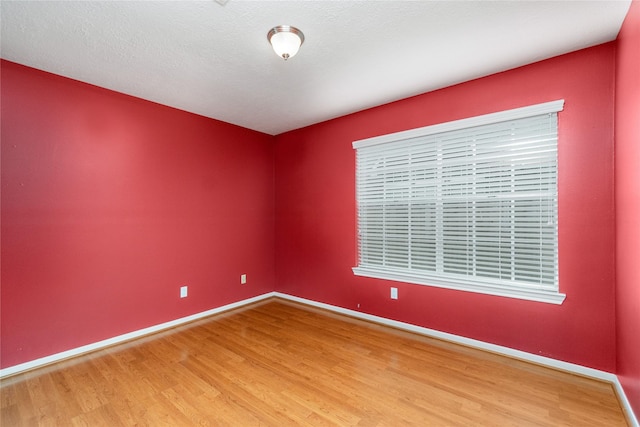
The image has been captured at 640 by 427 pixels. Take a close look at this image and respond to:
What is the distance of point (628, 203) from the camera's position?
1759 mm

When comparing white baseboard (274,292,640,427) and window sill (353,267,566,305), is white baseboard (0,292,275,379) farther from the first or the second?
window sill (353,267,566,305)

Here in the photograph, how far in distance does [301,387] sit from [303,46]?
2.50m

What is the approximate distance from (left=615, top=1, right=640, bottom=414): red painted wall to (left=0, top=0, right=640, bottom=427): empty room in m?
0.03

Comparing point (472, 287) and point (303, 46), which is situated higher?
point (303, 46)

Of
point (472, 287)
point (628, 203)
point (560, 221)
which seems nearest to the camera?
point (628, 203)

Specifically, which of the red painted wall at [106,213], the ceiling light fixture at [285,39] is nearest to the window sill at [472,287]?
the red painted wall at [106,213]

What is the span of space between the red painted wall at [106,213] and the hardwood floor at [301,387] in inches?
16.7

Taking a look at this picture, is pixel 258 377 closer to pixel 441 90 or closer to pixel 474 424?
pixel 474 424

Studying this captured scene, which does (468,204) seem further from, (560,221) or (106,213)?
(106,213)

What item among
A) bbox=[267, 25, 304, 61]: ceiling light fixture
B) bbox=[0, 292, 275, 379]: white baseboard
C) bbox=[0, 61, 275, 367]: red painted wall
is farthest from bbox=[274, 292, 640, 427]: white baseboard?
bbox=[267, 25, 304, 61]: ceiling light fixture

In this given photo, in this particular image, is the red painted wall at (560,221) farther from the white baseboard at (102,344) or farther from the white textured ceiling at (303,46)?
the white baseboard at (102,344)

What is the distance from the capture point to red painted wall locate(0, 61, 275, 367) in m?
2.34

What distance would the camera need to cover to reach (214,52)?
2189 mm

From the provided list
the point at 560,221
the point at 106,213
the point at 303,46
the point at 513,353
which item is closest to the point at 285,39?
the point at 303,46
